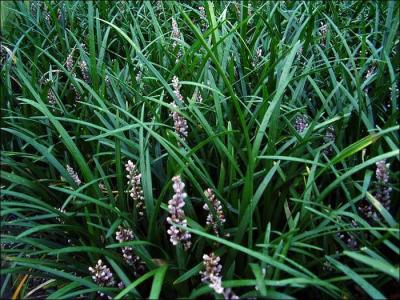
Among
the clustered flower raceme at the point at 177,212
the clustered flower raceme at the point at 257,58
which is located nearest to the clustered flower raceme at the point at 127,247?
the clustered flower raceme at the point at 177,212

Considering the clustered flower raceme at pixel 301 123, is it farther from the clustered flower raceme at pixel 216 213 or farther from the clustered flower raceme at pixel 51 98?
the clustered flower raceme at pixel 51 98

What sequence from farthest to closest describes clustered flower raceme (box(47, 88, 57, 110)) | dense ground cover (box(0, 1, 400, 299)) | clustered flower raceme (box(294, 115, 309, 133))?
clustered flower raceme (box(47, 88, 57, 110)), clustered flower raceme (box(294, 115, 309, 133)), dense ground cover (box(0, 1, 400, 299))

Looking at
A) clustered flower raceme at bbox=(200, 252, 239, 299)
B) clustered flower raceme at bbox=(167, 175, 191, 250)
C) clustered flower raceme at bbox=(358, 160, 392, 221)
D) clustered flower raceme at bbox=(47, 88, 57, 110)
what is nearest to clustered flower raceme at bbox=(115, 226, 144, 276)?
clustered flower raceme at bbox=(167, 175, 191, 250)

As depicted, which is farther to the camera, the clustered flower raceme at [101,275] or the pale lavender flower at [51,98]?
the pale lavender flower at [51,98]

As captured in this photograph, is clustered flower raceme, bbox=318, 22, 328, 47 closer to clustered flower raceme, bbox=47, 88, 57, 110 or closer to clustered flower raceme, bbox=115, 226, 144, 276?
clustered flower raceme, bbox=47, 88, 57, 110

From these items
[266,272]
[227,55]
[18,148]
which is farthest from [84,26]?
[266,272]

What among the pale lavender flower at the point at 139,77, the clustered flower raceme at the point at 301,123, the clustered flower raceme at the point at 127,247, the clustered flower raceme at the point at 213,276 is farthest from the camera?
the pale lavender flower at the point at 139,77

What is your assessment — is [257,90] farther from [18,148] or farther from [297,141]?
[18,148]

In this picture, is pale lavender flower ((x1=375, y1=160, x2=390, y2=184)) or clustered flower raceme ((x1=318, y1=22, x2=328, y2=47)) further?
clustered flower raceme ((x1=318, y1=22, x2=328, y2=47))

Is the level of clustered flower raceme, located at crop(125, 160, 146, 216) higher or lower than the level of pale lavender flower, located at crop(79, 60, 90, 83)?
lower
